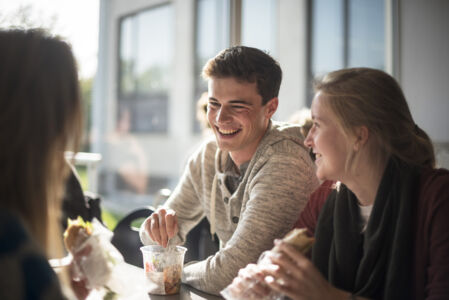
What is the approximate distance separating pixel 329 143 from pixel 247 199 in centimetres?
47

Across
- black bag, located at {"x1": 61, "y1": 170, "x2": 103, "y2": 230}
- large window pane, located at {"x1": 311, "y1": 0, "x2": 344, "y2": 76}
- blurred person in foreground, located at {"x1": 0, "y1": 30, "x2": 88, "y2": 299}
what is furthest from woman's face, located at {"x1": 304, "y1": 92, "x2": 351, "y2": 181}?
large window pane, located at {"x1": 311, "y1": 0, "x2": 344, "y2": 76}

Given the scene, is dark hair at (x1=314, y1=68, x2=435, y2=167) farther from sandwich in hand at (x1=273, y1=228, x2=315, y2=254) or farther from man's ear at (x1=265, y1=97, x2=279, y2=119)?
man's ear at (x1=265, y1=97, x2=279, y2=119)

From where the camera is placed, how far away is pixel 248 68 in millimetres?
1781

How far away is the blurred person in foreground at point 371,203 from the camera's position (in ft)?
3.86

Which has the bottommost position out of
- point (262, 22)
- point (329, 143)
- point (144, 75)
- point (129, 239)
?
point (129, 239)

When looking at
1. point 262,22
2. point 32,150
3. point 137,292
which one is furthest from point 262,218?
point 262,22

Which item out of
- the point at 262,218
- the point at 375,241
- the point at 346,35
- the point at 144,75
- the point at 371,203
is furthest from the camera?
the point at 144,75

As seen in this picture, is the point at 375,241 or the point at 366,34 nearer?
the point at 375,241

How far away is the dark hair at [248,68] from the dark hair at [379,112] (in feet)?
1.56

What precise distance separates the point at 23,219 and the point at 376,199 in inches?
37.5

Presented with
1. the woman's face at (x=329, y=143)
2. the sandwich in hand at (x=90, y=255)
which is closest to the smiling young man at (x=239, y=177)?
the woman's face at (x=329, y=143)

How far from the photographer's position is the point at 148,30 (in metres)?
7.78

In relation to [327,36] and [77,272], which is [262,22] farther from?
[77,272]

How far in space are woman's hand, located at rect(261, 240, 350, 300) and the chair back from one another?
108cm
